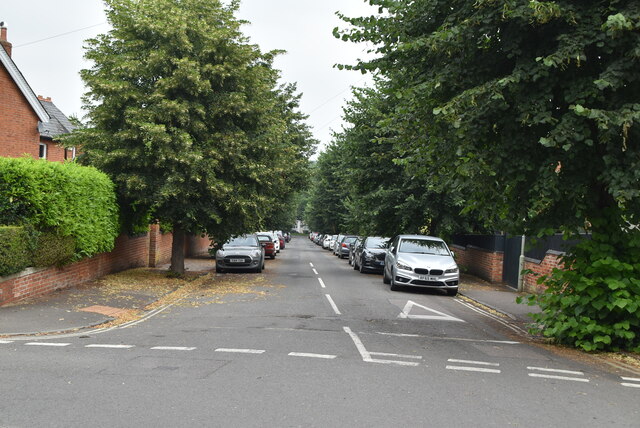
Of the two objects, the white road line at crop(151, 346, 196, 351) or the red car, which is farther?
the red car

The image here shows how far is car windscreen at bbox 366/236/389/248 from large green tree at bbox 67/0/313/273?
7.29 metres

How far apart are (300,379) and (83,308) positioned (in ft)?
21.9

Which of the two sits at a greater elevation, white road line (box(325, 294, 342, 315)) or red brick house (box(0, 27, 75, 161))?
red brick house (box(0, 27, 75, 161))

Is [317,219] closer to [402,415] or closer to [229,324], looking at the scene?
[229,324]

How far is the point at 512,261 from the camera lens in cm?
1975

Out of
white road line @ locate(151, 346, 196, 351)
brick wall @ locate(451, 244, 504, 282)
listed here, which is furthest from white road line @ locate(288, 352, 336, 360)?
brick wall @ locate(451, 244, 504, 282)

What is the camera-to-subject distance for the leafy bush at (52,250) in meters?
11.7

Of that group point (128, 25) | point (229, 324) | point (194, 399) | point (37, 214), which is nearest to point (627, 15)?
point (194, 399)

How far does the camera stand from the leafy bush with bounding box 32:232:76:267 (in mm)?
11727

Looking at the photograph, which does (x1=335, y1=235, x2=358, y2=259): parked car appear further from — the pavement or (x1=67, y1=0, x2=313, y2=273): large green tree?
the pavement

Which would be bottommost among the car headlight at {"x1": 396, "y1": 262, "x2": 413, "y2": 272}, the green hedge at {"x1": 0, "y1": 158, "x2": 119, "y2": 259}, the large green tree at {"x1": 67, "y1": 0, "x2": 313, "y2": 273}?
the car headlight at {"x1": 396, "y1": 262, "x2": 413, "y2": 272}

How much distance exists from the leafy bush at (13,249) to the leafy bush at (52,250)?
0.37 metres

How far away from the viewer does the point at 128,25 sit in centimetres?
1631

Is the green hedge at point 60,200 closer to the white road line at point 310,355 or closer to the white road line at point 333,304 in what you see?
the white road line at point 333,304
